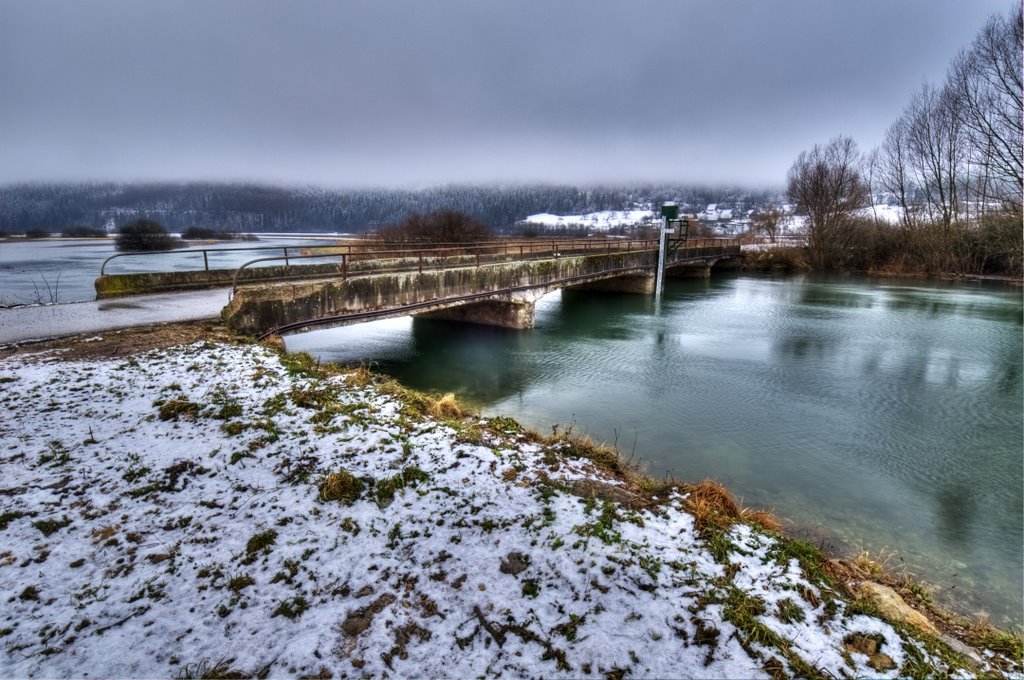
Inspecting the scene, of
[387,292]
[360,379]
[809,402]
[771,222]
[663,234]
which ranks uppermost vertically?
[771,222]

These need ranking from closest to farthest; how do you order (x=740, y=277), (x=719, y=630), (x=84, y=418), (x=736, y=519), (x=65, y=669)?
(x=65, y=669), (x=719, y=630), (x=736, y=519), (x=84, y=418), (x=740, y=277)

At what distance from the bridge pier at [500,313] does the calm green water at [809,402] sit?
2.24 feet

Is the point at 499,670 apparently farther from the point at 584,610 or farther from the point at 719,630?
the point at 719,630

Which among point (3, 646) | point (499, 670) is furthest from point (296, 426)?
point (499, 670)

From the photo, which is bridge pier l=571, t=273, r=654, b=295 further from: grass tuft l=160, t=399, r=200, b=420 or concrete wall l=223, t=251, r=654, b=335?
grass tuft l=160, t=399, r=200, b=420

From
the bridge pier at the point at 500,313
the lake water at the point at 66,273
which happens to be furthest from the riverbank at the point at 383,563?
the bridge pier at the point at 500,313

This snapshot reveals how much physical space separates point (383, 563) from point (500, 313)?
1770 centimetres

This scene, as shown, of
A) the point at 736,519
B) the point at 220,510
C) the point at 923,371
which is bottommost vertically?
the point at 923,371

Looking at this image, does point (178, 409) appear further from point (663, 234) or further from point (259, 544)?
point (663, 234)

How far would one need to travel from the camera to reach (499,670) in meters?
3.02

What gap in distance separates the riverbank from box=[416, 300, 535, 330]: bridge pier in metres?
14.6

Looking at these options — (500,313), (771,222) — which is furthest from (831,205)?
(500,313)

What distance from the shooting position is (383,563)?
13.1 ft

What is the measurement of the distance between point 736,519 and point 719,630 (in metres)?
1.92
